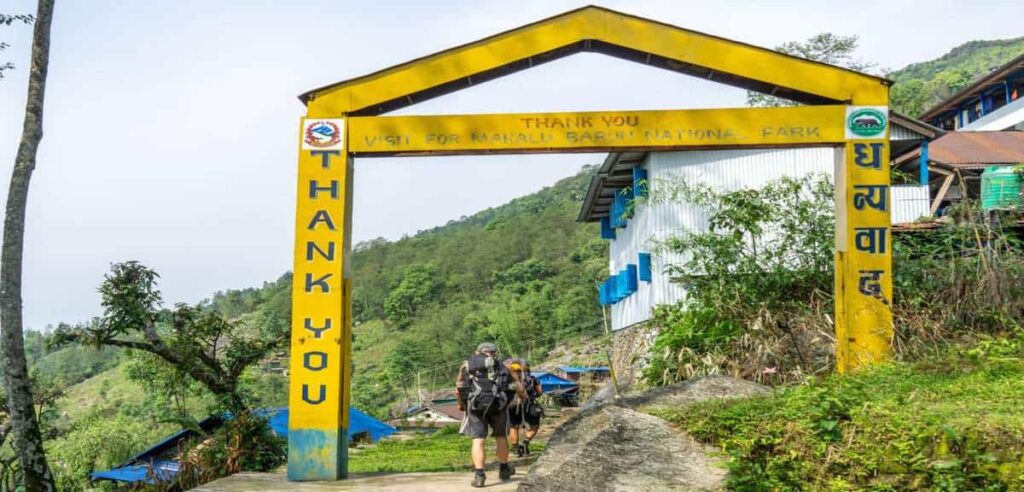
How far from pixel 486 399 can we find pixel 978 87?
3911 cm

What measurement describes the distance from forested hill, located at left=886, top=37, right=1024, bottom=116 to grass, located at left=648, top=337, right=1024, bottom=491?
56.3 metres

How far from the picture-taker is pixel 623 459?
716 cm

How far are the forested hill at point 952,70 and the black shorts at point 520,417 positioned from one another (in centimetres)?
5242

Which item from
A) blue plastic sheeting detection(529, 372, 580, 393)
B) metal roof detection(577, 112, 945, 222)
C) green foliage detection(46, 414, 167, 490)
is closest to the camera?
metal roof detection(577, 112, 945, 222)

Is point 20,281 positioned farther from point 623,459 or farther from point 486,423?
point 623,459

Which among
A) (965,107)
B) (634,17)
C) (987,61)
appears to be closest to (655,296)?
(634,17)

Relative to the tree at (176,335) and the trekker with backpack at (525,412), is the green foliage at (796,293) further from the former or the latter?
the tree at (176,335)

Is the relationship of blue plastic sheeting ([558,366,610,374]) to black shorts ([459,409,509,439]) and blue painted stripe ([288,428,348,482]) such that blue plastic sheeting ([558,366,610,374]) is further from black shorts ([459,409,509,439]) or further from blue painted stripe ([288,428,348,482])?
blue painted stripe ([288,428,348,482])

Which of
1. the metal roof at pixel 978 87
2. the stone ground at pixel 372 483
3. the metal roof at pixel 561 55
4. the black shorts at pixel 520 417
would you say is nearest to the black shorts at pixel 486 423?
the stone ground at pixel 372 483

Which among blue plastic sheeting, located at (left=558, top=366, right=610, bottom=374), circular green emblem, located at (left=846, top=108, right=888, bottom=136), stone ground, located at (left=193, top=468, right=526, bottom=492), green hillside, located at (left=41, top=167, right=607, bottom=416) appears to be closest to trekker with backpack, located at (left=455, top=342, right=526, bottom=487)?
stone ground, located at (left=193, top=468, right=526, bottom=492)

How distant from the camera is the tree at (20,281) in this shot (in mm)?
11141

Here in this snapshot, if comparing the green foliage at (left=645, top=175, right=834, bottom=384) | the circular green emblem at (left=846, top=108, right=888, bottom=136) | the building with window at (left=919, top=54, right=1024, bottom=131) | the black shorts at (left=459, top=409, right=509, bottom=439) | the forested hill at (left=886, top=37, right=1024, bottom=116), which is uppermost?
the forested hill at (left=886, top=37, right=1024, bottom=116)

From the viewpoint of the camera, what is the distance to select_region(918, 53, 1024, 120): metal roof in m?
36.9

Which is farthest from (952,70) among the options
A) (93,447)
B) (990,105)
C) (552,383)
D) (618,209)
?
(93,447)
